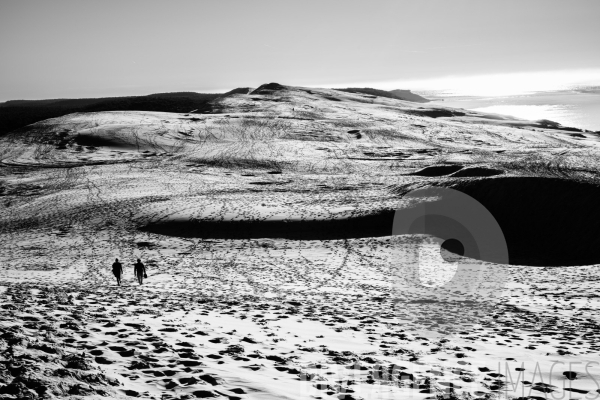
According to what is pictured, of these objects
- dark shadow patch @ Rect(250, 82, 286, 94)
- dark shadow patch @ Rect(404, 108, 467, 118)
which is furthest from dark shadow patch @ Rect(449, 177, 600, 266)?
dark shadow patch @ Rect(250, 82, 286, 94)

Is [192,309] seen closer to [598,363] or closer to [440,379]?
[440,379]

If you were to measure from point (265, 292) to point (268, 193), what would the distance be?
70.1 feet

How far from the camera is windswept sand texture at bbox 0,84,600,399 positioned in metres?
6.42

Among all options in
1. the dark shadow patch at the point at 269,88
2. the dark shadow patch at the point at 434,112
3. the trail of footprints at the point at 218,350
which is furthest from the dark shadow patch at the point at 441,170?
the dark shadow patch at the point at 269,88

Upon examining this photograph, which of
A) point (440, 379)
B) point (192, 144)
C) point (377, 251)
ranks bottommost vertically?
point (377, 251)

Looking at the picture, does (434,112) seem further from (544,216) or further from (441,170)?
(544,216)

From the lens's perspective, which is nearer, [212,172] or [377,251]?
[377,251]

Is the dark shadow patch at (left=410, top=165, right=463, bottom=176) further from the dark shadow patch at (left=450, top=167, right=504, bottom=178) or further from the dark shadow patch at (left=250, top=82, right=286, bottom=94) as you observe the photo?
the dark shadow patch at (left=250, top=82, right=286, bottom=94)

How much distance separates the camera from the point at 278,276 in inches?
691

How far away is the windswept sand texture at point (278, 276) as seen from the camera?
642 centimetres

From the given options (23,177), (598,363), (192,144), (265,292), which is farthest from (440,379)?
(192,144)

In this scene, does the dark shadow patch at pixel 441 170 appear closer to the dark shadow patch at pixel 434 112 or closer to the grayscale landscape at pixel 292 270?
the grayscale landscape at pixel 292 270

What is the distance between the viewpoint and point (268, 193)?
35.3 meters

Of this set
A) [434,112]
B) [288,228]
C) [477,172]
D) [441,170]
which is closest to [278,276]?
[288,228]
